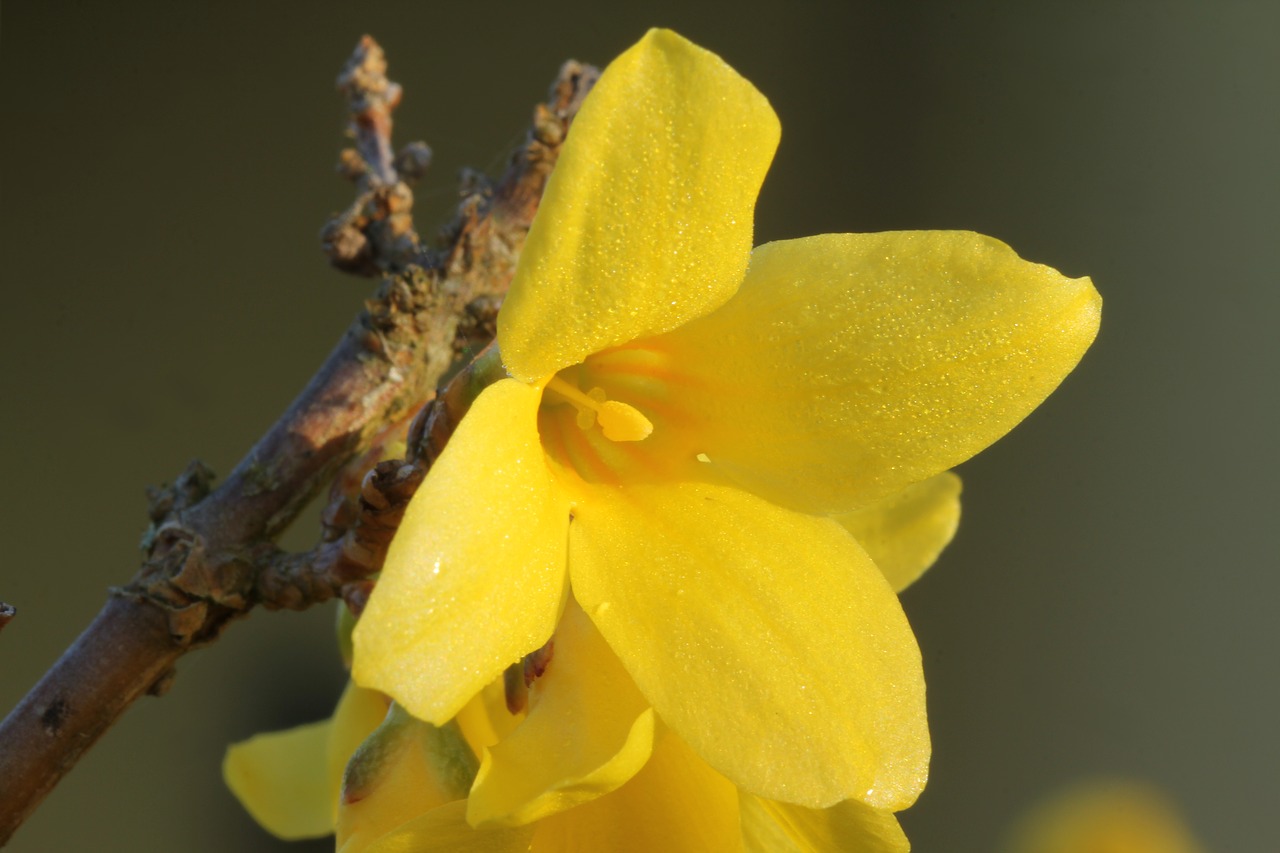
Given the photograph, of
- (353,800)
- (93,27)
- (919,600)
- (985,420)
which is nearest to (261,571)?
(353,800)

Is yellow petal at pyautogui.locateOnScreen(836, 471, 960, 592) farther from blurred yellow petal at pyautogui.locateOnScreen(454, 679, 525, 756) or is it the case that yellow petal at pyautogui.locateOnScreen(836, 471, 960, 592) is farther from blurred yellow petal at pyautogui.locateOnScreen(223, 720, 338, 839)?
blurred yellow petal at pyautogui.locateOnScreen(223, 720, 338, 839)

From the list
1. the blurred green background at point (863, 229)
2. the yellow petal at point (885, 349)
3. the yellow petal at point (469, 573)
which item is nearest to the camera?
the yellow petal at point (469, 573)

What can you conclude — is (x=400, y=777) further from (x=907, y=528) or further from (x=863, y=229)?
(x=863, y=229)

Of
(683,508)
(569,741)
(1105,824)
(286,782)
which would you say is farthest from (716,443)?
(1105,824)

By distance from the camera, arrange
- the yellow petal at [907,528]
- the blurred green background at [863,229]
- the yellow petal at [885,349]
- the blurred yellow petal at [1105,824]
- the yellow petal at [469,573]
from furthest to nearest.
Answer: the blurred yellow petal at [1105,824] → the blurred green background at [863,229] → the yellow petal at [907,528] → the yellow petal at [885,349] → the yellow petal at [469,573]

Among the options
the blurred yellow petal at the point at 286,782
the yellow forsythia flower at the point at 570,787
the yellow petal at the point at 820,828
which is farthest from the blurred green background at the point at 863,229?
the yellow petal at the point at 820,828

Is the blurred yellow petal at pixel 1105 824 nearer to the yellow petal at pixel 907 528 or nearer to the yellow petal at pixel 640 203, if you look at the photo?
the yellow petal at pixel 907 528

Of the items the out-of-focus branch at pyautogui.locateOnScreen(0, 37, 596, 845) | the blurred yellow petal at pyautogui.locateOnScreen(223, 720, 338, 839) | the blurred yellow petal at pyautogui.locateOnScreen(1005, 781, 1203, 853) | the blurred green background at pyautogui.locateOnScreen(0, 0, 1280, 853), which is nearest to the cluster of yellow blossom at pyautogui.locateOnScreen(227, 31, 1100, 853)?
the out-of-focus branch at pyautogui.locateOnScreen(0, 37, 596, 845)
